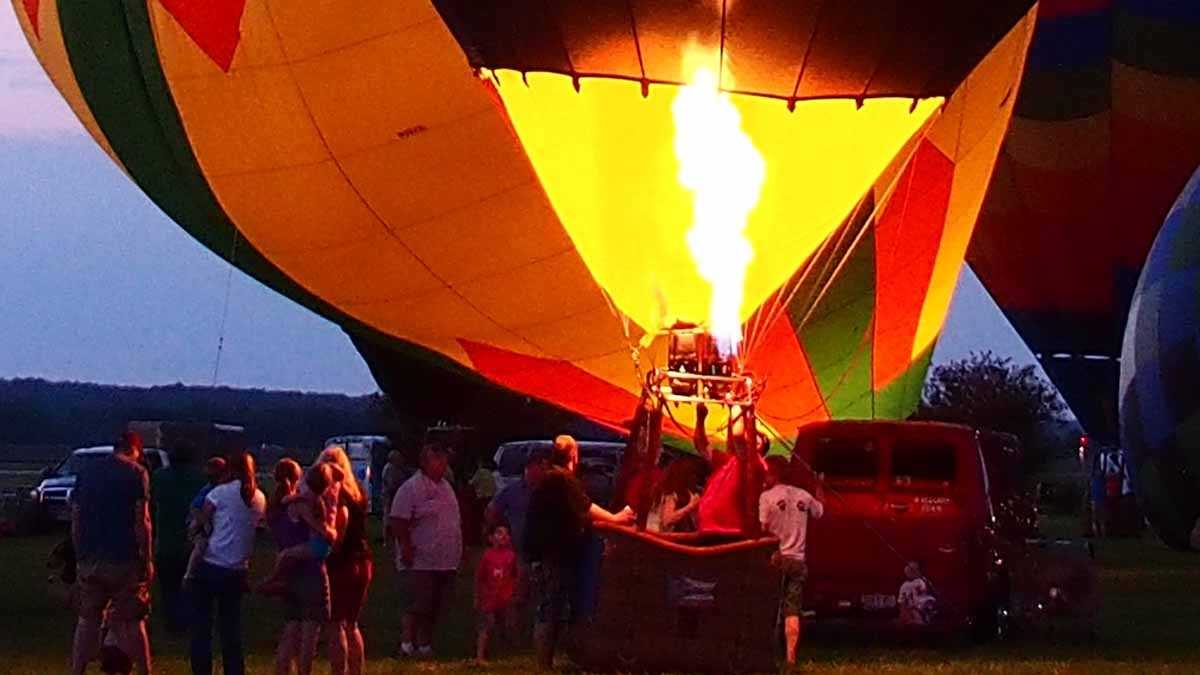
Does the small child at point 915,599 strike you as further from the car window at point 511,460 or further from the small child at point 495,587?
the car window at point 511,460

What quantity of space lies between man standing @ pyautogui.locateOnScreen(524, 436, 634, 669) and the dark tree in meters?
31.2

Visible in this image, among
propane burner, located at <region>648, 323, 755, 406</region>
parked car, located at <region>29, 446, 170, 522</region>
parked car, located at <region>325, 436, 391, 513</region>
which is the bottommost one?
propane burner, located at <region>648, 323, 755, 406</region>

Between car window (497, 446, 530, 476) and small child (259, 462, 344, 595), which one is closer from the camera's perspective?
small child (259, 462, 344, 595)

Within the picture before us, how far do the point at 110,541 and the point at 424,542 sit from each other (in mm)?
2048

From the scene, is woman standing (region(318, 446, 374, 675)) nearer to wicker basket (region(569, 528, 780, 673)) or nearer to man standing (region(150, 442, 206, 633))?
wicker basket (region(569, 528, 780, 673))

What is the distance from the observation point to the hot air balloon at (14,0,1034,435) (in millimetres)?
10328

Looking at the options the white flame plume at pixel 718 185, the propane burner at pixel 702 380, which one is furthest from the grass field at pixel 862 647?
the white flame plume at pixel 718 185

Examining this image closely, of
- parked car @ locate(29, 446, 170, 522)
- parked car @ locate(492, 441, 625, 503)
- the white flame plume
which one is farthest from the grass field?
parked car @ locate(29, 446, 170, 522)

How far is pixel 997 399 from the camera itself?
143 feet

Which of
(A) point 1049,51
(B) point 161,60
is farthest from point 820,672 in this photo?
(A) point 1049,51

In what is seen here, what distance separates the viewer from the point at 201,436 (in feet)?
99.4

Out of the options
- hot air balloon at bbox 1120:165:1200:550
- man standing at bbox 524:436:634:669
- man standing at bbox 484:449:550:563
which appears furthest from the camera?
hot air balloon at bbox 1120:165:1200:550

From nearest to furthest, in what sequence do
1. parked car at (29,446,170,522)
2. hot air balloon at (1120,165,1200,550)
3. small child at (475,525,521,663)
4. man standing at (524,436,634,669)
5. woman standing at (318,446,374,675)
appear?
woman standing at (318,446,374,675)
man standing at (524,436,634,669)
small child at (475,525,521,663)
hot air balloon at (1120,165,1200,550)
parked car at (29,446,170,522)

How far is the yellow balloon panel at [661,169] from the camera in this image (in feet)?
34.3
